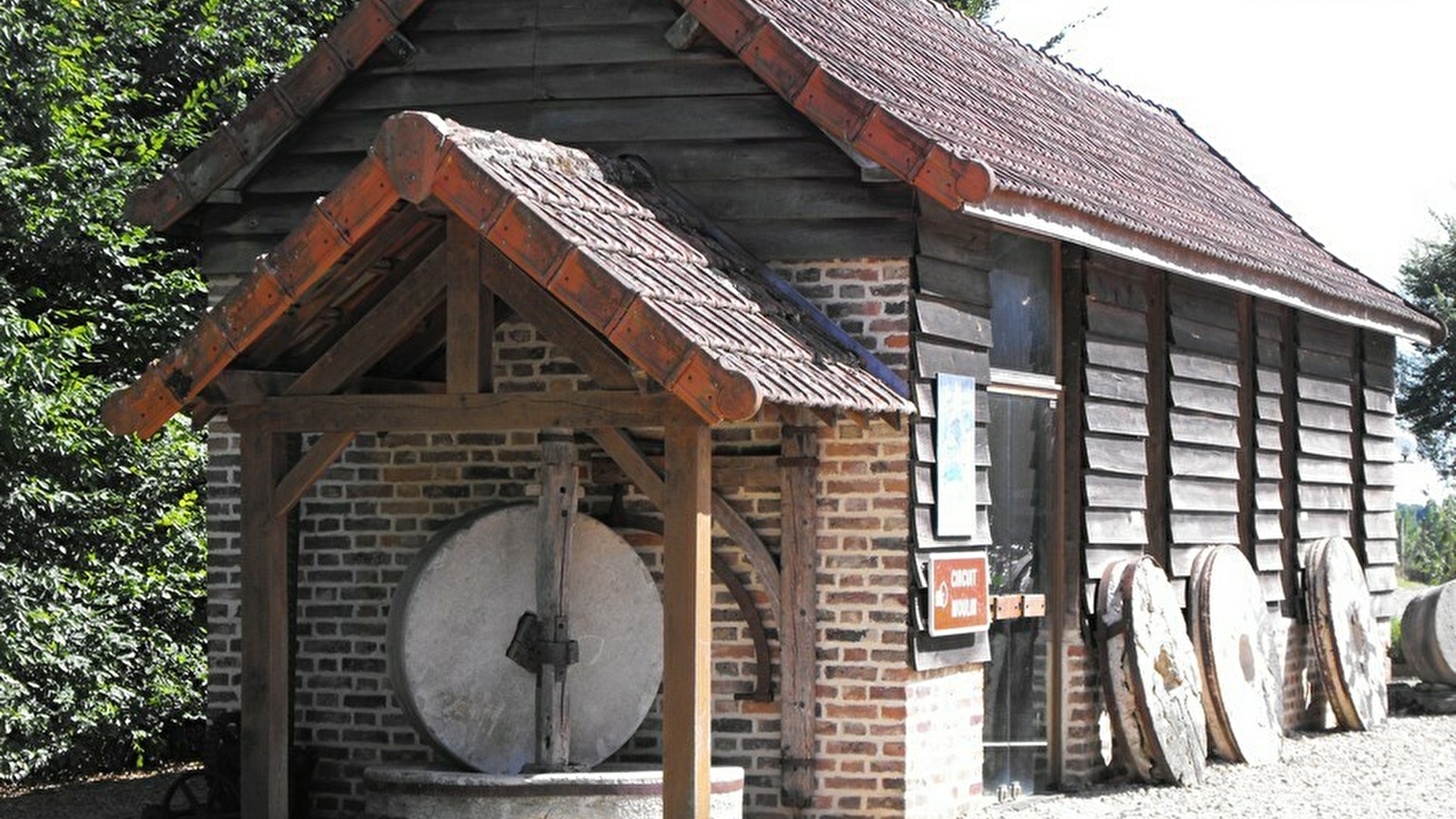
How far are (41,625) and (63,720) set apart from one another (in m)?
0.69

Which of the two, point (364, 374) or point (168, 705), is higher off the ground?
point (364, 374)

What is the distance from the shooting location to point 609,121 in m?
11.0

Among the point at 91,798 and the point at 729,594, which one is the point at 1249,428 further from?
the point at 91,798

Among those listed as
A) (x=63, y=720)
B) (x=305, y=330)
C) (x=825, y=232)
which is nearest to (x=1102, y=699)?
(x=825, y=232)

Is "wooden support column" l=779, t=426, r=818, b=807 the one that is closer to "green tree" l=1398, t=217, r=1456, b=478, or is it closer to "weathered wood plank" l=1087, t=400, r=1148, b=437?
"weathered wood plank" l=1087, t=400, r=1148, b=437

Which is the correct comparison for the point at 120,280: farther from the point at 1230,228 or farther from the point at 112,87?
the point at 1230,228

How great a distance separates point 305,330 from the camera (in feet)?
31.6

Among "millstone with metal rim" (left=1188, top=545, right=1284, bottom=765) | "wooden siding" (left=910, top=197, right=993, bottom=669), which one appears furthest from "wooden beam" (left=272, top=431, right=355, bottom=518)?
"millstone with metal rim" (left=1188, top=545, right=1284, bottom=765)

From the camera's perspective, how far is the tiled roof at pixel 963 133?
10109 millimetres

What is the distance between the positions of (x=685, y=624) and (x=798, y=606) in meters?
1.70

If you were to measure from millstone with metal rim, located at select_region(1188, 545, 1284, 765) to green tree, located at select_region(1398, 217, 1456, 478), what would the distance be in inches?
723

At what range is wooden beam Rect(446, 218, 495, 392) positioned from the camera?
896cm

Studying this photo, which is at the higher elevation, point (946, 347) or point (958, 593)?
point (946, 347)

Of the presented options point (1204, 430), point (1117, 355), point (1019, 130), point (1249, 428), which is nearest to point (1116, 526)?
point (1117, 355)
